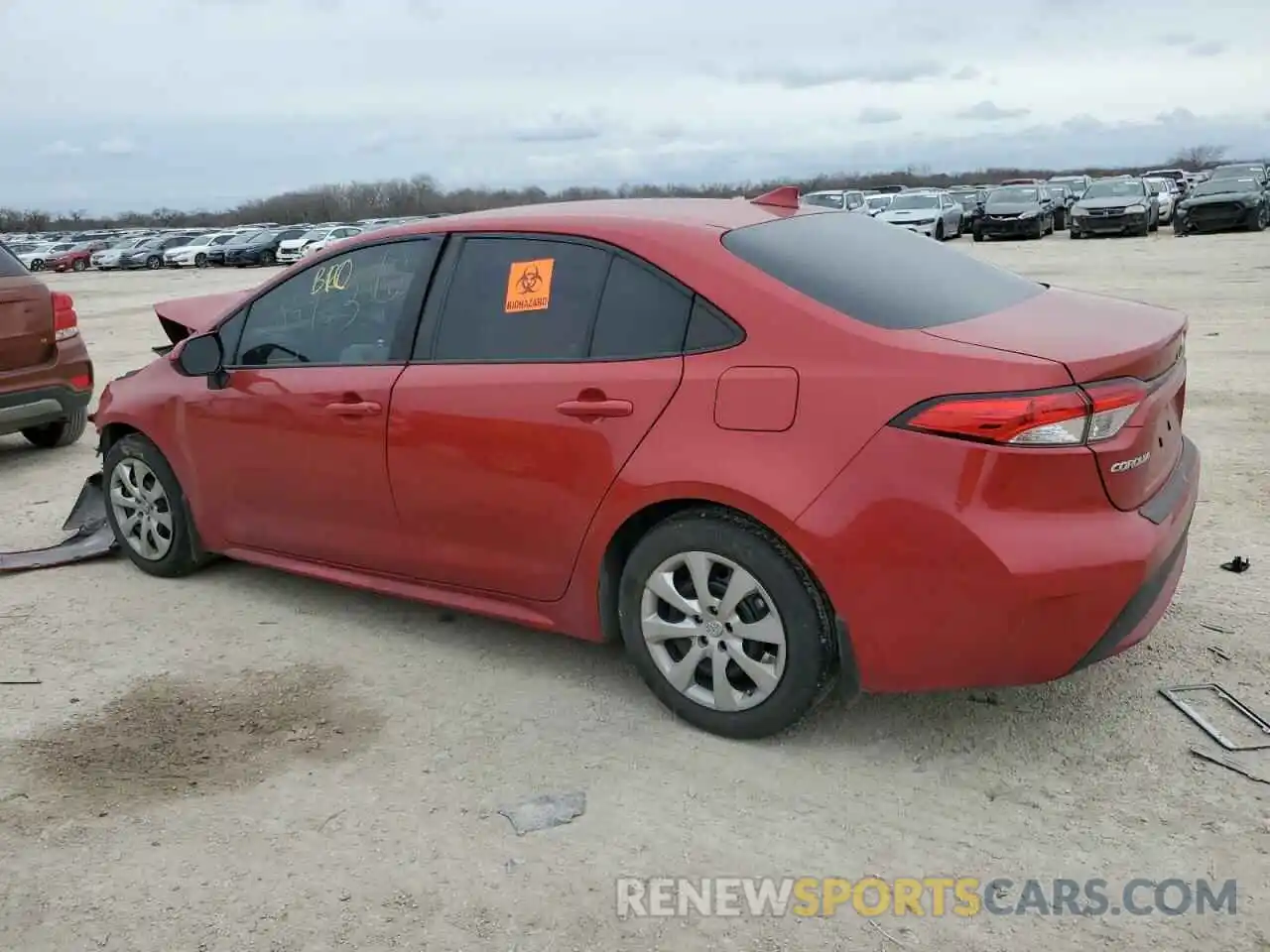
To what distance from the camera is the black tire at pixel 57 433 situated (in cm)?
836

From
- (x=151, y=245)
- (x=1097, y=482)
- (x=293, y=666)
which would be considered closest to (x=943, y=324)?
(x=1097, y=482)

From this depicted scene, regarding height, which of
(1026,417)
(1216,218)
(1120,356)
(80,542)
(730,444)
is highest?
(1120,356)

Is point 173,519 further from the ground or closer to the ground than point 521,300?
closer to the ground

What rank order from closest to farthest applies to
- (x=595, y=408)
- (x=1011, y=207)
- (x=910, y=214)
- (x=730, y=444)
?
(x=730, y=444)
(x=595, y=408)
(x=1011, y=207)
(x=910, y=214)

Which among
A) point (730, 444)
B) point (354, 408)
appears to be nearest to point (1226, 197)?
point (354, 408)

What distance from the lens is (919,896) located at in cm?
276

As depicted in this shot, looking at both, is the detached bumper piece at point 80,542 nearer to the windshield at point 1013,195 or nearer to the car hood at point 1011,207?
the car hood at point 1011,207

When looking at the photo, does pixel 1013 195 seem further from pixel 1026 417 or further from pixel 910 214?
pixel 1026 417

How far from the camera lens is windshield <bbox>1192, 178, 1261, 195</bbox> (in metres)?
28.6

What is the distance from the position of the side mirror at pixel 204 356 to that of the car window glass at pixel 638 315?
1.94m

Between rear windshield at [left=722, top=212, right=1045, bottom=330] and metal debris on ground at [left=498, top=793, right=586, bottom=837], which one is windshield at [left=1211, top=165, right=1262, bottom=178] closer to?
rear windshield at [left=722, top=212, right=1045, bottom=330]

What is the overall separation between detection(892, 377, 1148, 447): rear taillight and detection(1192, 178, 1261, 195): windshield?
2983 cm

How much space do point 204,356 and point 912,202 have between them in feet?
96.5

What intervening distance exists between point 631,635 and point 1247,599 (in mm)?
2497
